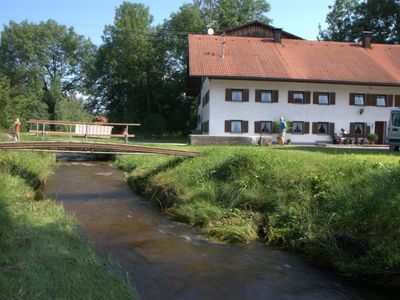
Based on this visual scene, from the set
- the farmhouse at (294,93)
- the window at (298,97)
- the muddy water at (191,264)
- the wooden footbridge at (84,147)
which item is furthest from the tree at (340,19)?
the muddy water at (191,264)

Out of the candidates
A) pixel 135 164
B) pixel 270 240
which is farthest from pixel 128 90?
pixel 270 240

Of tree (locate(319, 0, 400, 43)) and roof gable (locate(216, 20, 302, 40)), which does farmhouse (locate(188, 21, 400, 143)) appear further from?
tree (locate(319, 0, 400, 43))

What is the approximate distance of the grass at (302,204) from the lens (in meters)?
8.36

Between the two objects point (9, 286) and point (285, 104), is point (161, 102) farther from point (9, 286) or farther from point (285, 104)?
point (9, 286)

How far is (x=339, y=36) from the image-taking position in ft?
181

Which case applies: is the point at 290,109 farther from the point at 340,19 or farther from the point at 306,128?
the point at 340,19

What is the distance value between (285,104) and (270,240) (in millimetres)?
25921

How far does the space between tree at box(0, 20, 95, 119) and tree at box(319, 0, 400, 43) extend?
123 ft

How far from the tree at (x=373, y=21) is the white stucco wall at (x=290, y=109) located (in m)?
17.3

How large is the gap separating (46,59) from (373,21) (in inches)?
1729

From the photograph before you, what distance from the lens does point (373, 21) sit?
5194 cm

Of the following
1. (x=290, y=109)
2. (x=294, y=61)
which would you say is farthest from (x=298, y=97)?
(x=294, y=61)

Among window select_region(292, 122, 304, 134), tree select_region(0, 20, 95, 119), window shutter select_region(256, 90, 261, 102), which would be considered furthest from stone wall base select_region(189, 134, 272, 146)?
tree select_region(0, 20, 95, 119)

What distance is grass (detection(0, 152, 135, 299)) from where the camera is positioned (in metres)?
5.58
